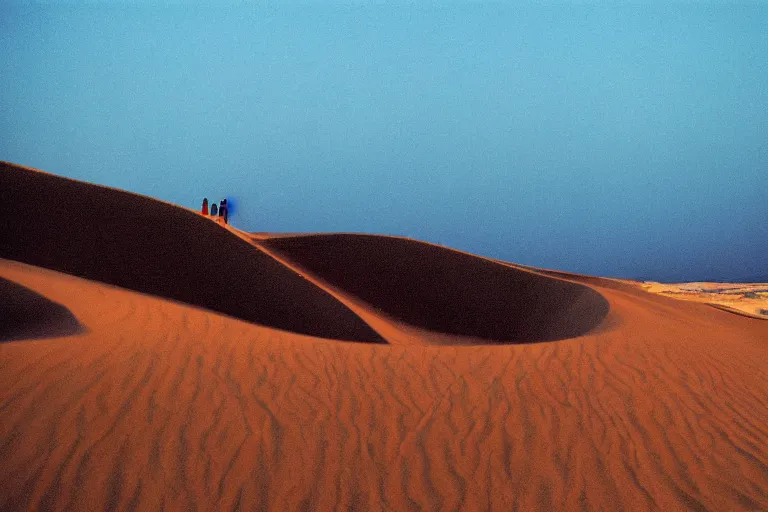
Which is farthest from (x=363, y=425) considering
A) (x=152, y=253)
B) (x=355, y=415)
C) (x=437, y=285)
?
(x=437, y=285)

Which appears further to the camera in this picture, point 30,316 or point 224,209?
point 224,209

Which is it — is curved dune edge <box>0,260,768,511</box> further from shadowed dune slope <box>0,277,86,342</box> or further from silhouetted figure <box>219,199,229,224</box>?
silhouetted figure <box>219,199,229,224</box>

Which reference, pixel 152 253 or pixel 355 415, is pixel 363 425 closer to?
pixel 355 415

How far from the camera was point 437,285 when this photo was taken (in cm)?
1230

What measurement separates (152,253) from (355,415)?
276 inches

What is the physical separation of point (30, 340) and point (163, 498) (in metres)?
2.85

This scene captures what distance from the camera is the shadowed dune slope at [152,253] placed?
32.7 ft

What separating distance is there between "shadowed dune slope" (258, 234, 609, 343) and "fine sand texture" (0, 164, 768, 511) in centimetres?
219

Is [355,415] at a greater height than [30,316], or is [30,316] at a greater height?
[30,316]

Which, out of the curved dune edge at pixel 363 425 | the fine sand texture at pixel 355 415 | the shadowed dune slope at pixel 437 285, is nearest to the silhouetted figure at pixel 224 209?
the shadowed dune slope at pixel 437 285

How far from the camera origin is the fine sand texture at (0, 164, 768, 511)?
358 centimetres

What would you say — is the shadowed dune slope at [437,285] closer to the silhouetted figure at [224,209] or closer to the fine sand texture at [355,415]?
the fine sand texture at [355,415]

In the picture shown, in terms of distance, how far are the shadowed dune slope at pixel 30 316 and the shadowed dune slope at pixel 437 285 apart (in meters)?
6.25

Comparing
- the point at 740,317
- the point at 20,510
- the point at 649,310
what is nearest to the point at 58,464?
the point at 20,510
